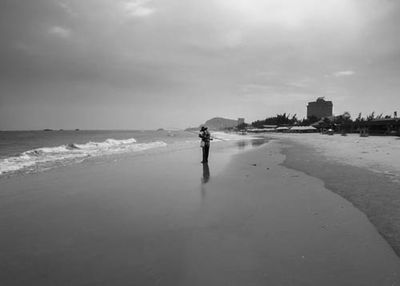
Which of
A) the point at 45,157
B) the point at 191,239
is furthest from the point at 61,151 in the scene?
the point at 191,239

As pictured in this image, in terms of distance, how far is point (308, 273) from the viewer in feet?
10.5

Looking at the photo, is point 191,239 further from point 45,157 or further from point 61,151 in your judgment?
point 61,151

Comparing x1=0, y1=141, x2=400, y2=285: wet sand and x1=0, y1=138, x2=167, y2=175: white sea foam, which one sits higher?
x1=0, y1=141, x2=400, y2=285: wet sand

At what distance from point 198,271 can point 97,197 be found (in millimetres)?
5221

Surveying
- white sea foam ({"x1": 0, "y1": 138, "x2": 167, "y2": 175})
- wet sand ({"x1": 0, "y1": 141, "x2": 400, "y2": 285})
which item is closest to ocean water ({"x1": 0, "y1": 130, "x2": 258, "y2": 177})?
white sea foam ({"x1": 0, "y1": 138, "x2": 167, "y2": 175})

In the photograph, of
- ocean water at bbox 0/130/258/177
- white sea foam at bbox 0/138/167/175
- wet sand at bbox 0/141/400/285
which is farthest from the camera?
ocean water at bbox 0/130/258/177

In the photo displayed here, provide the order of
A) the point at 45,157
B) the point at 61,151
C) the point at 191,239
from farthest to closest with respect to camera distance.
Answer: the point at 61,151, the point at 45,157, the point at 191,239

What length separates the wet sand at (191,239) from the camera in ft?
10.6

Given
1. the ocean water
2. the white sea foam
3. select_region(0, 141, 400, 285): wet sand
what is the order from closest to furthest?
1. select_region(0, 141, 400, 285): wet sand
2. the white sea foam
3. the ocean water

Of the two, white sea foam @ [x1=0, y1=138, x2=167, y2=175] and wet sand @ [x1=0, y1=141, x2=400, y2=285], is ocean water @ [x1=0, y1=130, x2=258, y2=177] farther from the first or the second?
wet sand @ [x1=0, y1=141, x2=400, y2=285]

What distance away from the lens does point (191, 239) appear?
4344 mm

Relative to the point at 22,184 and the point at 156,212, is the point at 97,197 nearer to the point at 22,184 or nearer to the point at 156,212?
the point at 156,212

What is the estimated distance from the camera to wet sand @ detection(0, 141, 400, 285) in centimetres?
322

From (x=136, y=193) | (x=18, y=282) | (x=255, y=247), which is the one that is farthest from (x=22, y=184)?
(x=255, y=247)
